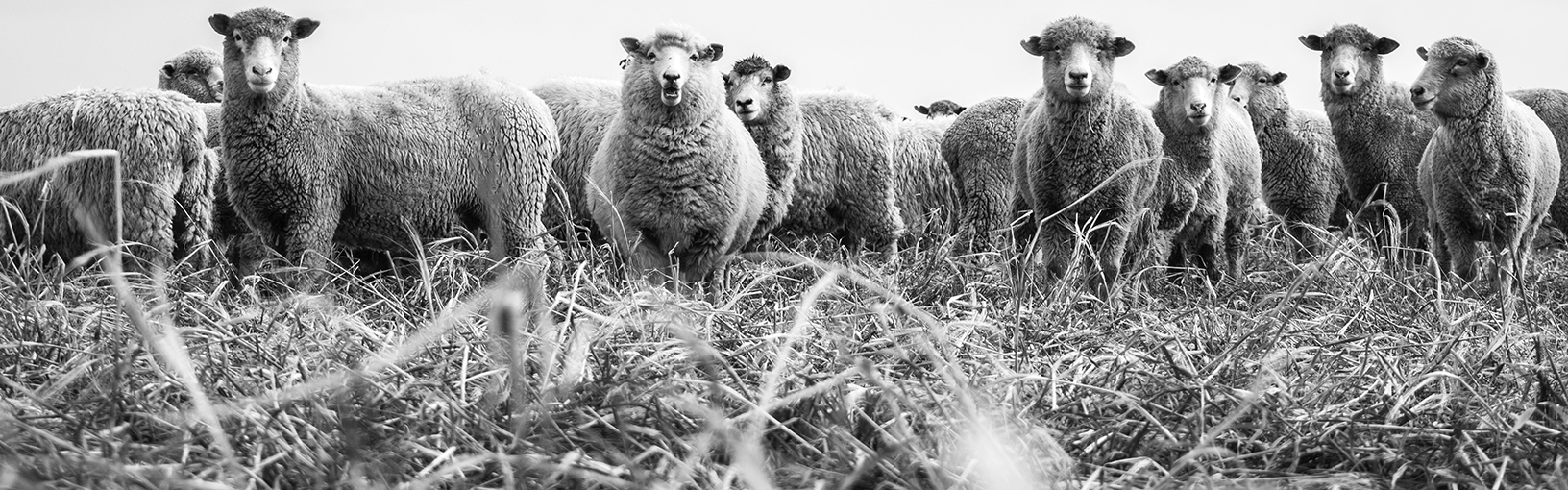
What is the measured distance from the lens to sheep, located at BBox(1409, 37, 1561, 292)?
7285 millimetres

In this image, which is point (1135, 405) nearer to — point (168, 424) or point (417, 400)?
point (417, 400)

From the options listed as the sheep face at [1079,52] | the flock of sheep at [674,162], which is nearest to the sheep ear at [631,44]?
the flock of sheep at [674,162]

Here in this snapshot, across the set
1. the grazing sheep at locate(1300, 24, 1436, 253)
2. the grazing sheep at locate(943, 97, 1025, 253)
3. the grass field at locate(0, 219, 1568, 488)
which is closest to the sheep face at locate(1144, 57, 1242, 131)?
the grazing sheep at locate(943, 97, 1025, 253)

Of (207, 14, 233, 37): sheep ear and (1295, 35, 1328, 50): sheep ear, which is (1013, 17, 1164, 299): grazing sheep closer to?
(1295, 35, 1328, 50): sheep ear

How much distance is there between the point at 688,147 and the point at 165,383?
11.0ft

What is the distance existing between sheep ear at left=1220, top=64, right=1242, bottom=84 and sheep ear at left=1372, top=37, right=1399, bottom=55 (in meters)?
1.95

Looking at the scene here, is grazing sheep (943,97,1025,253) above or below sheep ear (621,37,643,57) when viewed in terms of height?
below

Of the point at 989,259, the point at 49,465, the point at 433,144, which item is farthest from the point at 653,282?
the point at 49,465

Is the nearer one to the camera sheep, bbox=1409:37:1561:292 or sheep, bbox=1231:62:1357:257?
sheep, bbox=1409:37:1561:292

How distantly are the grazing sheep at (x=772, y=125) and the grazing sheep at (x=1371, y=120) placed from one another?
4.22 metres

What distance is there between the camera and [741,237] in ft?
22.4

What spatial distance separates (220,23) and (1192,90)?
554cm

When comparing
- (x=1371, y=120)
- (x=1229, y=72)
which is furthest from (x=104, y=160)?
(x=1371, y=120)

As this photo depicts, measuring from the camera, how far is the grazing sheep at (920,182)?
407 inches
